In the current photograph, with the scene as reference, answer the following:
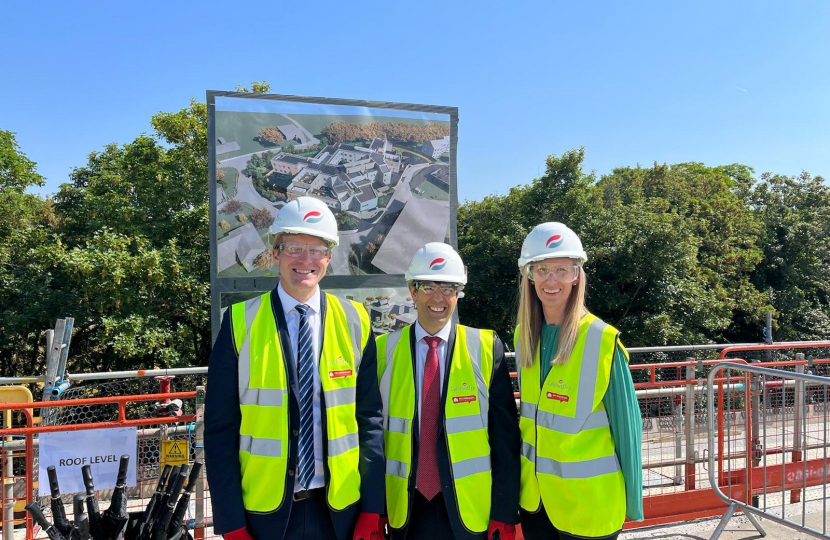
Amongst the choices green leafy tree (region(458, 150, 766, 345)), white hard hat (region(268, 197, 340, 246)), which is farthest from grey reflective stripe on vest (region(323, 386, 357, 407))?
green leafy tree (region(458, 150, 766, 345))

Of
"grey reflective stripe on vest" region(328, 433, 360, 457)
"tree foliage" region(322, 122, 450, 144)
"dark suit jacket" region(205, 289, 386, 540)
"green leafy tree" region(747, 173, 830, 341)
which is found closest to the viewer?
"dark suit jacket" region(205, 289, 386, 540)

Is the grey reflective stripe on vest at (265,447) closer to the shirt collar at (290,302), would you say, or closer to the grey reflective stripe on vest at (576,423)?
the shirt collar at (290,302)

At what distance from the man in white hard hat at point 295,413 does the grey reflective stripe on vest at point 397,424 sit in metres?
0.14

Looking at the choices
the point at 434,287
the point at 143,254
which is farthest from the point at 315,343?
the point at 143,254

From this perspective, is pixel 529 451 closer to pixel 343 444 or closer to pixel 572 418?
pixel 572 418

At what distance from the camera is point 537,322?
3016mm

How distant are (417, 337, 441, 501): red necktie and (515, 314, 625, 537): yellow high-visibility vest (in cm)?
49

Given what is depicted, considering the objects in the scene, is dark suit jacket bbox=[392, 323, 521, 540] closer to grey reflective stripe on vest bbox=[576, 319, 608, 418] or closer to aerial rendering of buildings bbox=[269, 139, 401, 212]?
grey reflective stripe on vest bbox=[576, 319, 608, 418]

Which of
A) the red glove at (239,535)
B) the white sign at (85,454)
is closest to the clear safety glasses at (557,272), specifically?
the red glove at (239,535)

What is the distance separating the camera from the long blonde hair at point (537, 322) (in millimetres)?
2791

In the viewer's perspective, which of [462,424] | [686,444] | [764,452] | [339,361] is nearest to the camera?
[339,361]

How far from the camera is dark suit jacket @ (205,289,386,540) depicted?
2.42 m

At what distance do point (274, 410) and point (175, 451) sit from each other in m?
2.11

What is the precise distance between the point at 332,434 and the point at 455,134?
3.02 metres
